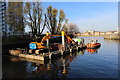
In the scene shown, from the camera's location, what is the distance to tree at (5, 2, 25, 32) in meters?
47.7

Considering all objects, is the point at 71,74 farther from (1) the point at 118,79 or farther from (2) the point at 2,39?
(2) the point at 2,39

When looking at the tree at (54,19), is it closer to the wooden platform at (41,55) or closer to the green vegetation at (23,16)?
the green vegetation at (23,16)

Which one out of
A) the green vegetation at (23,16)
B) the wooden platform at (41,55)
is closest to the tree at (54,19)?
the green vegetation at (23,16)

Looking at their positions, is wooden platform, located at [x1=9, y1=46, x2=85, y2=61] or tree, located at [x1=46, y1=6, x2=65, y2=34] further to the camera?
tree, located at [x1=46, y1=6, x2=65, y2=34]

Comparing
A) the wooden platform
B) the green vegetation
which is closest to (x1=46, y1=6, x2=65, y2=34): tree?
the green vegetation

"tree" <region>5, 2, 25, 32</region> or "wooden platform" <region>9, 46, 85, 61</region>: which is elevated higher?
"tree" <region>5, 2, 25, 32</region>

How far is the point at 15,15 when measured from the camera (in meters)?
48.5

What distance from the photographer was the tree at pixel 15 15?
47.7 m

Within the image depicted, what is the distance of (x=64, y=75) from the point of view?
17.2 metres

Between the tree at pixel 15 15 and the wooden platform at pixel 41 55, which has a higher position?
the tree at pixel 15 15

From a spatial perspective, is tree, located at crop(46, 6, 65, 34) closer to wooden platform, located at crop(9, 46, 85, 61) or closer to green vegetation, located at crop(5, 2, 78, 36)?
green vegetation, located at crop(5, 2, 78, 36)

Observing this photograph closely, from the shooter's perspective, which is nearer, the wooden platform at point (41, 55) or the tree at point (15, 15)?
the wooden platform at point (41, 55)

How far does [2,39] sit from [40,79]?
3075 centimetres

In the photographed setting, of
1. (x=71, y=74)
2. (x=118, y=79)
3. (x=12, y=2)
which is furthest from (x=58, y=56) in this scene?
(x=12, y=2)
